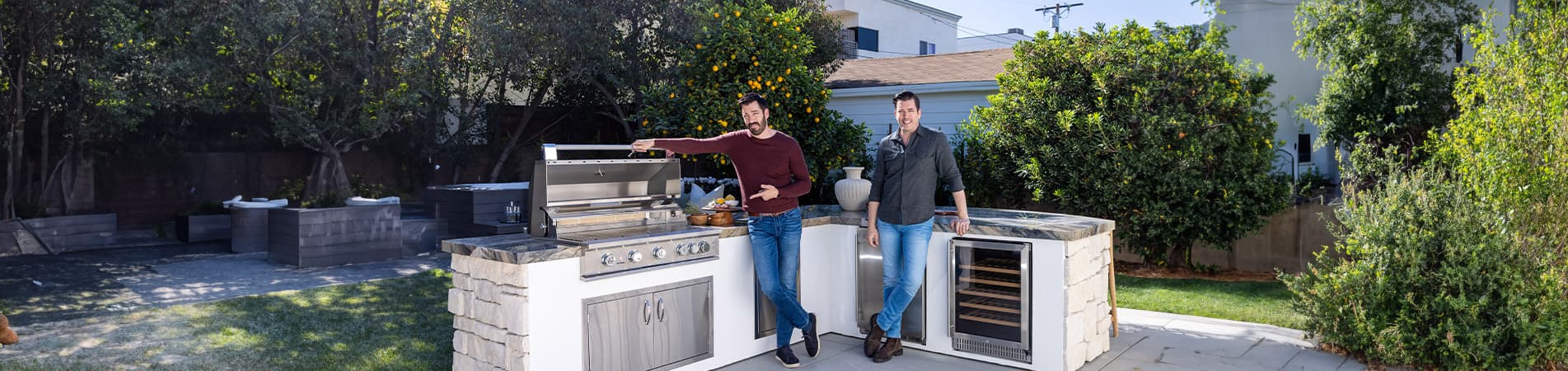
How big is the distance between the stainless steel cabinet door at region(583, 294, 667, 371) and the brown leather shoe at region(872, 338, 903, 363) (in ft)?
3.69

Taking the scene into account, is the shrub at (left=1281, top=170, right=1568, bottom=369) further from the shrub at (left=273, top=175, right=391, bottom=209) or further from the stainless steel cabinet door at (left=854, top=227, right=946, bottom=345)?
the shrub at (left=273, top=175, right=391, bottom=209)

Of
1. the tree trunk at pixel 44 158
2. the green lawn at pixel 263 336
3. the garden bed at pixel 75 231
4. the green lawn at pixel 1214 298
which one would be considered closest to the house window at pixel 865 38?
the green lawn at pixel 1214 298

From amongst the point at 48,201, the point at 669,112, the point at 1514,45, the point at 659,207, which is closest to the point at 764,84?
the point at 669,112

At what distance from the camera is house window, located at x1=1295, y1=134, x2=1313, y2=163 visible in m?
13.1

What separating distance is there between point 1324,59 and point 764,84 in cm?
728

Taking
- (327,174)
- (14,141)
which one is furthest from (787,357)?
(14,141)

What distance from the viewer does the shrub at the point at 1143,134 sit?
7.49m

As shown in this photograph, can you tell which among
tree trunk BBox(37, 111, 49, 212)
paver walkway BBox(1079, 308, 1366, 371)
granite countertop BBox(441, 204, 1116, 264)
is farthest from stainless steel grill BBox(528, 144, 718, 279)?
tree trunk BBox(37, 111, 49, 212)

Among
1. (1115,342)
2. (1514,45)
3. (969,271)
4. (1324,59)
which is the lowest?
(1115,342)

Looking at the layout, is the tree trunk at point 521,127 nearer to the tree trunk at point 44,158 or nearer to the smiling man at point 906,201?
the tree trunk at point 44,158

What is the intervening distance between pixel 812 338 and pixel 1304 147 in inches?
453

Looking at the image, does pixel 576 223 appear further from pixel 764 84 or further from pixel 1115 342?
pixel 764 84

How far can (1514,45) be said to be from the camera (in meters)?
4.60

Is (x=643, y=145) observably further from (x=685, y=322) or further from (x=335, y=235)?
(x=335, y=235)
